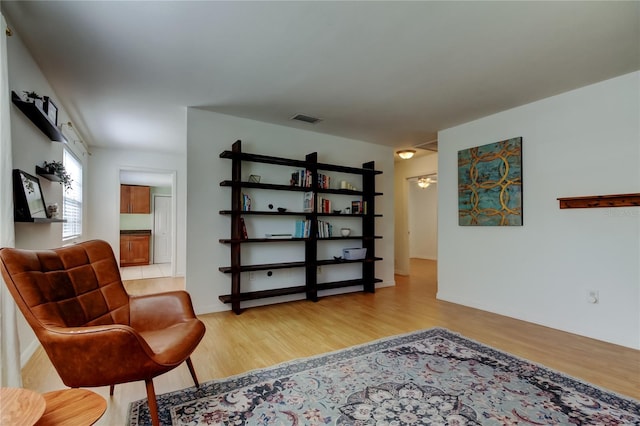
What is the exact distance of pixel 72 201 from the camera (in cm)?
437

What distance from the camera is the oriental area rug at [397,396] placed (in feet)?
5.57

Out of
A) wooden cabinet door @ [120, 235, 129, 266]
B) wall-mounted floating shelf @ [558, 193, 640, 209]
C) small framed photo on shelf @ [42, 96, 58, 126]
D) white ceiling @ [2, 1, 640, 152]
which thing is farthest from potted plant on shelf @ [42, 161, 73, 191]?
A: wooden cabinet door @ [120, 235, 129, 266]

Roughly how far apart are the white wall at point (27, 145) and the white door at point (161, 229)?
17.8 ft

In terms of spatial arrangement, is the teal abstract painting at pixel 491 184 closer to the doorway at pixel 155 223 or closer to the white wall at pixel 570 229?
the white wall at pixel 570 229

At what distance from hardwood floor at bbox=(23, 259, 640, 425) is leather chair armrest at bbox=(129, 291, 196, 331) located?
432mm

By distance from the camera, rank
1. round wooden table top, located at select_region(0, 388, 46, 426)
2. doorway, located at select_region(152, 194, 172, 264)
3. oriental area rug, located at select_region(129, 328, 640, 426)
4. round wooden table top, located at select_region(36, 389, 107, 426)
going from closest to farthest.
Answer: round wooden table top, located at select_region(0, 388, 46, 426), round wooden table top, located at select_region(36, 389, 107, 426), oriental area rug, located at select_region(129, 328, 640, 426), doorway, located at select_region(152, 194, 172, 264)

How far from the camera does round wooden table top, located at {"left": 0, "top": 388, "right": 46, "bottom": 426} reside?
0.98 m

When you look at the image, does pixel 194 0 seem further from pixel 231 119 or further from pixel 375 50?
pixel 231 119

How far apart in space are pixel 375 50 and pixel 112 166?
5.32 m

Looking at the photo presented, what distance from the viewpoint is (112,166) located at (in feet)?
18.3

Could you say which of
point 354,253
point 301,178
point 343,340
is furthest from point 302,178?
point 343,340

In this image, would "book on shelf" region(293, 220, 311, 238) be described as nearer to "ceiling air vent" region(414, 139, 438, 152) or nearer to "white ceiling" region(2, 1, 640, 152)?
"white ceiling" region(2, 1, 640, 152)

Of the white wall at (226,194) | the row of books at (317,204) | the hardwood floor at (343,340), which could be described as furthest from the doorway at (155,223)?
the hardwood floor at (343,340)

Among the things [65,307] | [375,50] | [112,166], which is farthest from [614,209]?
[112,166]
